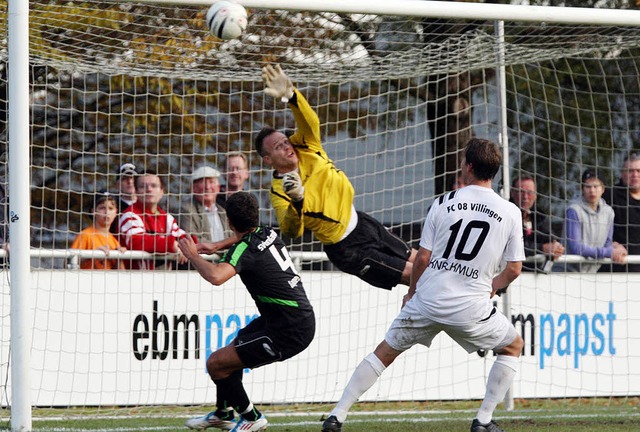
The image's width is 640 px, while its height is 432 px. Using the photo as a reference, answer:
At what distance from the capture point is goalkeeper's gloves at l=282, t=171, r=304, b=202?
7535mm

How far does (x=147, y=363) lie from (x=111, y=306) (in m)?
0.60

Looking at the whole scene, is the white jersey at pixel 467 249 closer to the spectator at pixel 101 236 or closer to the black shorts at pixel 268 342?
the black shorts at pixel 268 342

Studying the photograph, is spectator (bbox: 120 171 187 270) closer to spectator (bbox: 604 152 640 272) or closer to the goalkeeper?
the goalkeeper

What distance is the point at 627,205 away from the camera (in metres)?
11.0

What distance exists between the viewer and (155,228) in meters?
10.0

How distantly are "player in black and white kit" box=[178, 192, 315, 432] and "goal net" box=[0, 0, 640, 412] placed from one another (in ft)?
5.87

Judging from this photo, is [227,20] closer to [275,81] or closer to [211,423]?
[275,81]

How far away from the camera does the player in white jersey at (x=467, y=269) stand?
258 inches

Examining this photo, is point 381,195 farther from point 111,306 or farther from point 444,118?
point 111,306

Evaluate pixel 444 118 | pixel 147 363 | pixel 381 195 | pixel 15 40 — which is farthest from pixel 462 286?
pixel 381 195

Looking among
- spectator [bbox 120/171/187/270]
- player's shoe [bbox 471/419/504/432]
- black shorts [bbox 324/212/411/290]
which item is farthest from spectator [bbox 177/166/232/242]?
player's shoe [bbox 471/419/504/432]

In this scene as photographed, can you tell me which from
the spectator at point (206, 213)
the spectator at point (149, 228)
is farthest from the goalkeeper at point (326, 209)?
the spectator at point (206, 213)

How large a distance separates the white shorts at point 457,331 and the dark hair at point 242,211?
1173 millimetres

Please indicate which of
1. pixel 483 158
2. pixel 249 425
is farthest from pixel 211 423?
pixel 483 158
